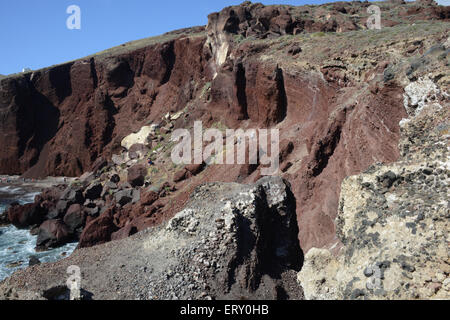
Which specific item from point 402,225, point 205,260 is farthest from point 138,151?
point 402,225

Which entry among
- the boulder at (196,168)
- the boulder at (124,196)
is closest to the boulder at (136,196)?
the boulder at (124,196)

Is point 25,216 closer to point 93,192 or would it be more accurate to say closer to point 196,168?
point 93,192

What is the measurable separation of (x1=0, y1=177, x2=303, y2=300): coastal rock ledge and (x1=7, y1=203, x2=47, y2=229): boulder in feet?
50.3

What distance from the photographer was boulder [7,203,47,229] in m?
26.9

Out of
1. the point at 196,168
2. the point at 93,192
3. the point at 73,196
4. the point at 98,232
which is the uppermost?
the point at 196,168

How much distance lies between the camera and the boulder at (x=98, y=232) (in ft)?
65.4

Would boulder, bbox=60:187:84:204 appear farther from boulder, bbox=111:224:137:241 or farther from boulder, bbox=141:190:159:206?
boulder, bbox=111:224:137:241

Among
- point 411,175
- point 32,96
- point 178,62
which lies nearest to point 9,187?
point 32,96

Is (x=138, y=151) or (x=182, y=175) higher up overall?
(x=138, y=151)

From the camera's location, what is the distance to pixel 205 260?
38.2 feet

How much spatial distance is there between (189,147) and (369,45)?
14390 mm

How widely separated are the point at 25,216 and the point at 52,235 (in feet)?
18.5

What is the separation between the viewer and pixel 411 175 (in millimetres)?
8859
